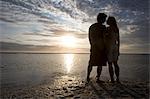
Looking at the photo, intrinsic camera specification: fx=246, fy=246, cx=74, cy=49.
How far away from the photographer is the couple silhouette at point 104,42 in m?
10.4

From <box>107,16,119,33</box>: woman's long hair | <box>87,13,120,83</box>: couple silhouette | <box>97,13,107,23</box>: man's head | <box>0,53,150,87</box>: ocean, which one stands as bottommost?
<box>0,53,150,87</box>: ocean

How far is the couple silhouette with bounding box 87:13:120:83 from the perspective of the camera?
1040cm

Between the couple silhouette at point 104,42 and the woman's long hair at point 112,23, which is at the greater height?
the woman's long hair at point 112,23

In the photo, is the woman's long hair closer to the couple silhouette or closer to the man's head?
the couple silhouette

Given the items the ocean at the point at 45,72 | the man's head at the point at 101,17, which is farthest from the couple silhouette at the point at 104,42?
the ocean at the point at 45,72

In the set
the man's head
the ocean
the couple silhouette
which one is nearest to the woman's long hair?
the couple silhouette

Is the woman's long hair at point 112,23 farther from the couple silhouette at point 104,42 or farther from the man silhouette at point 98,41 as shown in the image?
the man silhouette at point 98,41

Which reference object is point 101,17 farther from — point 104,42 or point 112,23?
point 104,42

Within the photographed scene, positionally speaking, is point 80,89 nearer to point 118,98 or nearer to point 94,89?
point 94,89

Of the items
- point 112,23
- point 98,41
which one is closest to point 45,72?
point 98,41

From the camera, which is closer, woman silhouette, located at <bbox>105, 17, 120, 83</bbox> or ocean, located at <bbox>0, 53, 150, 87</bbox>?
woman silhouette, located at <bbox>105, 17, 120, 83</bbox>

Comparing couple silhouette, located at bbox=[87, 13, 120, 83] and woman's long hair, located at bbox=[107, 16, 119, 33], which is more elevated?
woman's long hair, located at bbox=[107, 16, 119, 33]

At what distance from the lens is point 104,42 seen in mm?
10555

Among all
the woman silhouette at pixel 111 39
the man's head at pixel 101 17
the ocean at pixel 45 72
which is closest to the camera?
the woman silhouette at pixel 111 39
